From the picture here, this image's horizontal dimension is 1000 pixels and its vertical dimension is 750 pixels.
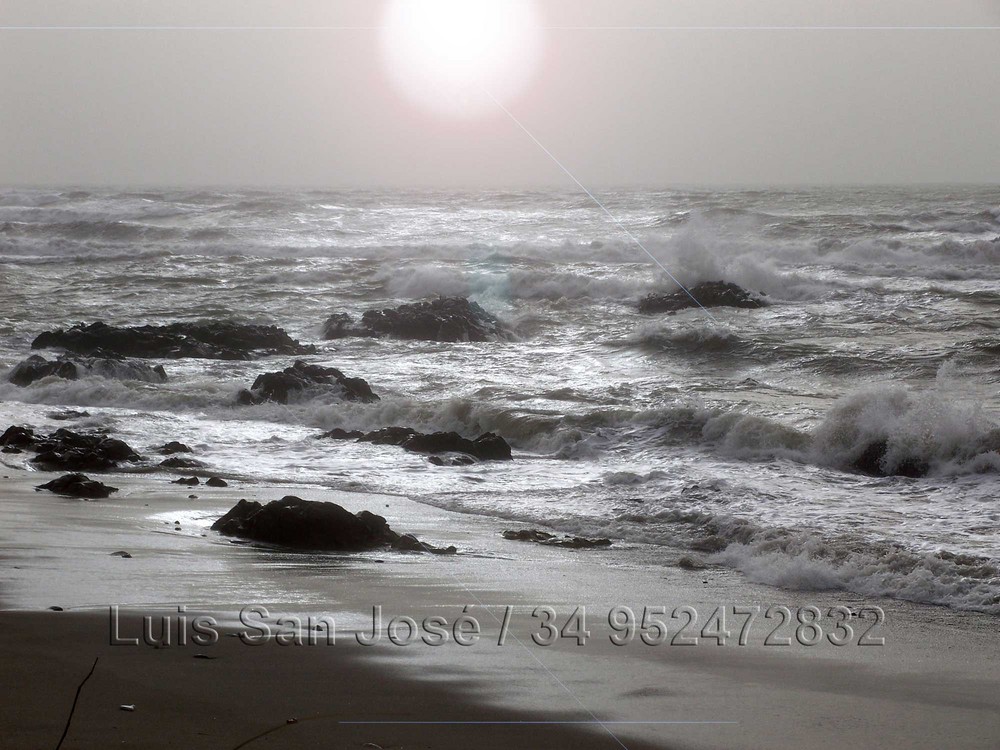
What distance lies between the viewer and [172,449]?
327 inches

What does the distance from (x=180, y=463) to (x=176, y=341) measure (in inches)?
A: 283

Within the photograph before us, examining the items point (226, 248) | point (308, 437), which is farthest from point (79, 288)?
point (308, 437)

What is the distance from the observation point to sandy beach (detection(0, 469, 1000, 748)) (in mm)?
2848

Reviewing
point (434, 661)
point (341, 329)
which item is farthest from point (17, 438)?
point (341, 329)

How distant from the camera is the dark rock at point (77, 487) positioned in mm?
6449

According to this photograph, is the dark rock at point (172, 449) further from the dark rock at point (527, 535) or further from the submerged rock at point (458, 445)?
the dark rock at point (527, 535)

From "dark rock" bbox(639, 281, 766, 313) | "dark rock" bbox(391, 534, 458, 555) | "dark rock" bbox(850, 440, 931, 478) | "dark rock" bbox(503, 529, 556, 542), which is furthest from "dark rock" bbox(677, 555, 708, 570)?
"dark rock" bbox(639, 281, 766, 313)

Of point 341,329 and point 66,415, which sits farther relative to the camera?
point 341,329

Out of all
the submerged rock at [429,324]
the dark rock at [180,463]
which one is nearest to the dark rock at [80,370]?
the submerged rock at [429,324]

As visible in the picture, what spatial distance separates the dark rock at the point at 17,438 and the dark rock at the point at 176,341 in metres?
5.14

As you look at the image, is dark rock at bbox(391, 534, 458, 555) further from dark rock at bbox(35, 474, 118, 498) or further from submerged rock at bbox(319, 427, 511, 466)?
submerged rock at bbox(319, 427, 511, 466)

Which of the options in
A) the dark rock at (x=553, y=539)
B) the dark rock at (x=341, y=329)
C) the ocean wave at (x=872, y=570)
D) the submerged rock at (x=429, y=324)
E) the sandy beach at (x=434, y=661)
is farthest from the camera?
the dark rock at (x=341, y=329)

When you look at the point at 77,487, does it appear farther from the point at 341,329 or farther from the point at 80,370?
the point at 341,329

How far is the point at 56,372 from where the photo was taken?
12.3 metres
